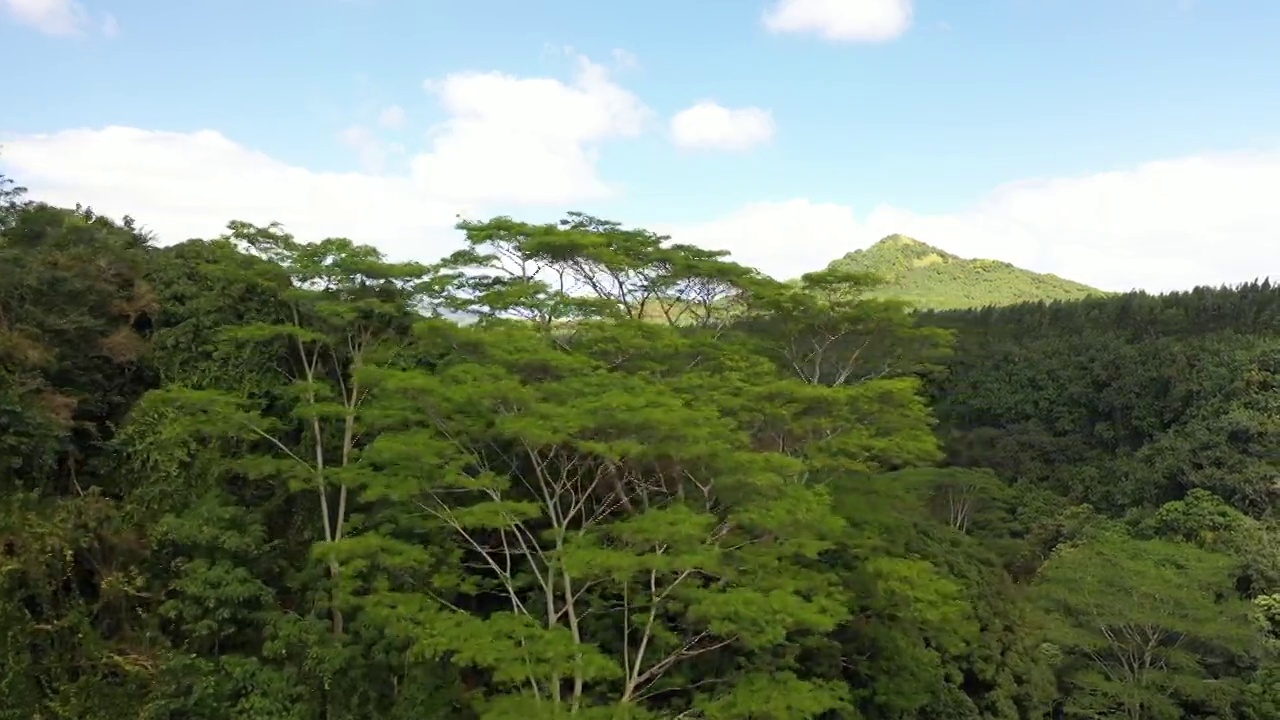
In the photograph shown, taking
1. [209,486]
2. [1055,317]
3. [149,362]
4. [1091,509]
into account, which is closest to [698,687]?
[209,486]

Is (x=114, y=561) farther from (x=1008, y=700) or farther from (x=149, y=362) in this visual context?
(x=1008, y=700)

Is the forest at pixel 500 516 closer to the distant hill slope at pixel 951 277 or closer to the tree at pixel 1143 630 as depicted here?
the tree at pixel 1143 630

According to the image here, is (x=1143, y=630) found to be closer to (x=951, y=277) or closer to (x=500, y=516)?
(x=500, y=516)

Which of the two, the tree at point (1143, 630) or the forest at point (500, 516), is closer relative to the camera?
the forest at point (500, 516)

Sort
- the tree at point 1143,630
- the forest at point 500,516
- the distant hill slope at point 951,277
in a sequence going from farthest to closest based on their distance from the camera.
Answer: the distant hill slope at point 951,277
the tree at point 1143,630
the forest at point 500,516

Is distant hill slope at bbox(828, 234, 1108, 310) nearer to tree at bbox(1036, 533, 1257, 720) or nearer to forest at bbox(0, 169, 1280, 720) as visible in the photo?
tree at bbox(1036, 533, 1257, 720)

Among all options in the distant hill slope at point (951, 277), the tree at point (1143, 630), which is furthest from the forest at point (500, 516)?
the distant hill slope at point (951, 277)
